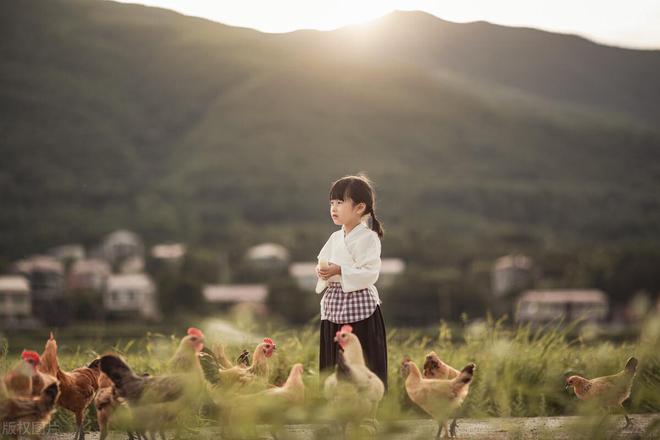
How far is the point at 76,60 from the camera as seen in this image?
17938 cm

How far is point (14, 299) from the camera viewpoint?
328ft

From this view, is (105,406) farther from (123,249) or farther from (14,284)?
(123,249)

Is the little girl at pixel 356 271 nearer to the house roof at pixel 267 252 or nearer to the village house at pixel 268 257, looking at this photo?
the village house at pixel 268 257

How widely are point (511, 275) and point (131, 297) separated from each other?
155 feet

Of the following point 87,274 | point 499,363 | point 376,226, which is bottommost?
point 87,274

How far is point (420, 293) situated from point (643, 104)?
6386cm

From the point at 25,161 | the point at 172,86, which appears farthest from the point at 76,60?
the point at 25,161

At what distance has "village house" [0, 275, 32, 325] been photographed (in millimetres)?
97500

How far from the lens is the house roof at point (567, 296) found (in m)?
94.8

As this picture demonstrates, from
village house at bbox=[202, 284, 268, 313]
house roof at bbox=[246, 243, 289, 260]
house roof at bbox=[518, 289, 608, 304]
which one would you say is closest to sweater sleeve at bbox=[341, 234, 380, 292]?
village house at bbox=[202, 284, 268, 313]

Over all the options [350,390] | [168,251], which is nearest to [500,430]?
[350,390]

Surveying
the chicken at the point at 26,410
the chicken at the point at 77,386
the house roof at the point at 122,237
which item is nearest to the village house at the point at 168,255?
the house roof at the point at 122,237

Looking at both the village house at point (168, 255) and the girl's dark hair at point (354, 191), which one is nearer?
the girl's dark hair at point (354, 191)

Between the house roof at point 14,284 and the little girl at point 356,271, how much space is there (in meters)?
98.6
